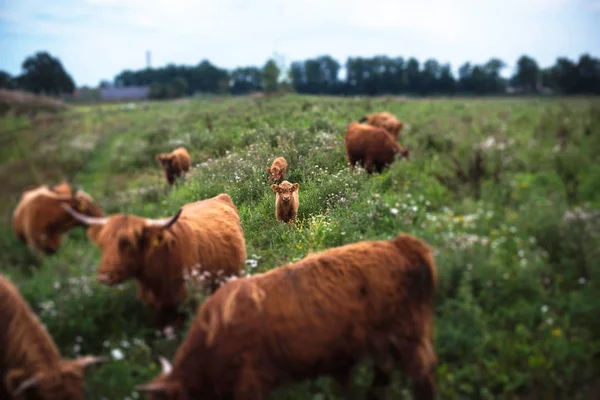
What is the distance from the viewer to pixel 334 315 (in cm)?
365

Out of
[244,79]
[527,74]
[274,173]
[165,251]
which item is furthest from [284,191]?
[244,79]

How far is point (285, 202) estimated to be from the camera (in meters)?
5.21

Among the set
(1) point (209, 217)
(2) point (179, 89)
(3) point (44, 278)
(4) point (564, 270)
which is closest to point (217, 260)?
(1) point (209, 217)

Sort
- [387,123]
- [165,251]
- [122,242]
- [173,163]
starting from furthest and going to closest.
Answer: [387,123]
[173,163]
[165,251]
[122,242]

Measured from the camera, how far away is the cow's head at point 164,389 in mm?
3305

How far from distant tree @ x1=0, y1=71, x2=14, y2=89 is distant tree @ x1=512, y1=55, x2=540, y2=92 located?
20.0ft

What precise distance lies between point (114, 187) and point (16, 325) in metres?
1.43

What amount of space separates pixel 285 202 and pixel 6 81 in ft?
9.75

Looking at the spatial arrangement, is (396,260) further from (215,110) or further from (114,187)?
(215,110)

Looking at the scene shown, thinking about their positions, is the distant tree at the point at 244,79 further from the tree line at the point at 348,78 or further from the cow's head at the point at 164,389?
the cow's head at the point at 164,389

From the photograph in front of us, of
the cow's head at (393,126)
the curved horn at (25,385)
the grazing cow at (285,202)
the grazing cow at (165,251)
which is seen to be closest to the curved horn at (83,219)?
the grazing cow at (165,251)

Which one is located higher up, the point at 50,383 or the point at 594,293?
the point at 594,293

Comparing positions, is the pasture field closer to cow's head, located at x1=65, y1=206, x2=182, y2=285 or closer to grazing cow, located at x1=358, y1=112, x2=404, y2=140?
cow's head, located at x1=65, y1=206, x2=182, y2=285

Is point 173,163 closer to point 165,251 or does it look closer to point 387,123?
point 165,251
